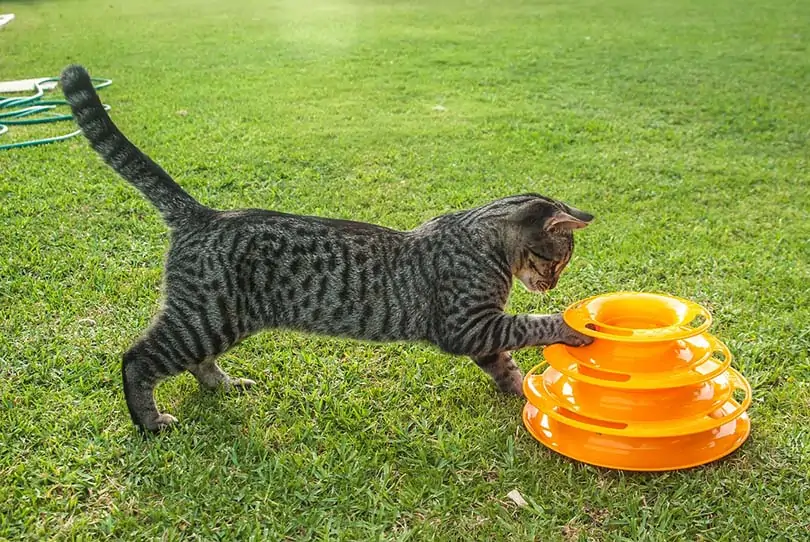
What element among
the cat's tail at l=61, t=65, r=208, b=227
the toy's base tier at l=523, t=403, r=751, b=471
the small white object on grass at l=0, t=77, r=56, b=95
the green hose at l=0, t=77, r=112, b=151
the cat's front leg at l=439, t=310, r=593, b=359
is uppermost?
the cat's tail at l=61, t=65, r=208, b=227

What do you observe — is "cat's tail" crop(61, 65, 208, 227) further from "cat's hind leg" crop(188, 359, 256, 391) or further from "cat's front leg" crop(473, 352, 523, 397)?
"cat's front leg" crop(473, 352, 523, 397)

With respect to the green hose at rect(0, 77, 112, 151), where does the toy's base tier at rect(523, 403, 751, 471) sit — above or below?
above

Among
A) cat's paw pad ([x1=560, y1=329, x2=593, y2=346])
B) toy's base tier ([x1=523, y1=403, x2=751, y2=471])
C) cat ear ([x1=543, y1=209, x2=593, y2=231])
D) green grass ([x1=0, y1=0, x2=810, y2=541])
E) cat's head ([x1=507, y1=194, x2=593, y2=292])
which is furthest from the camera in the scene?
cat's head ([x1=507, y1=194, x2=593, y2=292])

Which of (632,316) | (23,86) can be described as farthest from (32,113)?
(632,316)

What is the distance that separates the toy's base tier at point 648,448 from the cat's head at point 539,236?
0.90 meters

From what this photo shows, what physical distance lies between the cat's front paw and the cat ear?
460mm

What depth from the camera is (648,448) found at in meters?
3.09

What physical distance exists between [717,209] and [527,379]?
329 centimetres

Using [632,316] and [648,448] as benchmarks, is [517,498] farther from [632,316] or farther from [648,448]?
[632,316]

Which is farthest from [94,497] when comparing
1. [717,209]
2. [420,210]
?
[717,209]

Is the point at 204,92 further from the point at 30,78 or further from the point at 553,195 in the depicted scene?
the point at 553,195

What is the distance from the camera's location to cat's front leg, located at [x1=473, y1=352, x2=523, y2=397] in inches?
145

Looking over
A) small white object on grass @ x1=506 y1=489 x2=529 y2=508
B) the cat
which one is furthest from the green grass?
the cat

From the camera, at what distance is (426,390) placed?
377cm
